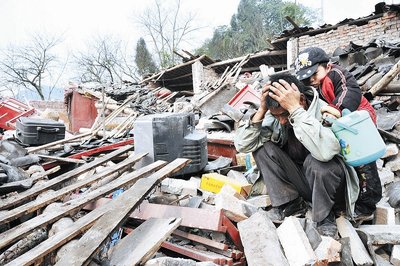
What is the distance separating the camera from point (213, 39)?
987 inches

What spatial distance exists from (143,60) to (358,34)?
21938 mm

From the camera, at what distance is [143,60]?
89.6 ft

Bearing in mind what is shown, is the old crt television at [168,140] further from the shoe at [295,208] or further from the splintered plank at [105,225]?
the shoe at [295,208]

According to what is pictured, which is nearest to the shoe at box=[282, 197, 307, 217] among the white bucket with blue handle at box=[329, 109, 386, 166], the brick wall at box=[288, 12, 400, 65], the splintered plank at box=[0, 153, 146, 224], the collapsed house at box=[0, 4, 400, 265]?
the collapsed house at box=[0, 4, 400, 265]

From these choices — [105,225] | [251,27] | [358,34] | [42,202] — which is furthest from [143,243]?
[251,27]

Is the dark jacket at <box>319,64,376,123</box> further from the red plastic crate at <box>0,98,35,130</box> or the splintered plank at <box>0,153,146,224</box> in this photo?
the red plastic crate at <box>0,98,35,130</box>

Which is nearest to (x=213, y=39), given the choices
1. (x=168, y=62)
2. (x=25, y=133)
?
(x=168, y=62)

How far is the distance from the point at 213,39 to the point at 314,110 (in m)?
24.4

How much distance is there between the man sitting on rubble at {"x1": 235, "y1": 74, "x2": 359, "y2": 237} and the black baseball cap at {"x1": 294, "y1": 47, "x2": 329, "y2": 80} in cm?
36

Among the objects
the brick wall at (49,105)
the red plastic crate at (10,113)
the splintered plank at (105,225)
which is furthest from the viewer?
the brick wall at (49,105)

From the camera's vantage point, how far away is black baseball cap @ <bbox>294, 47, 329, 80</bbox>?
8.02ft

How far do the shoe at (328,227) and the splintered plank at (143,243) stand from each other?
3.20ft

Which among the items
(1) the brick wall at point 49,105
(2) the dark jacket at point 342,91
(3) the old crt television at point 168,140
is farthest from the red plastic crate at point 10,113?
(1) the brick wall at point 49,105

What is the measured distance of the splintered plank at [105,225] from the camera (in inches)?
52.8
